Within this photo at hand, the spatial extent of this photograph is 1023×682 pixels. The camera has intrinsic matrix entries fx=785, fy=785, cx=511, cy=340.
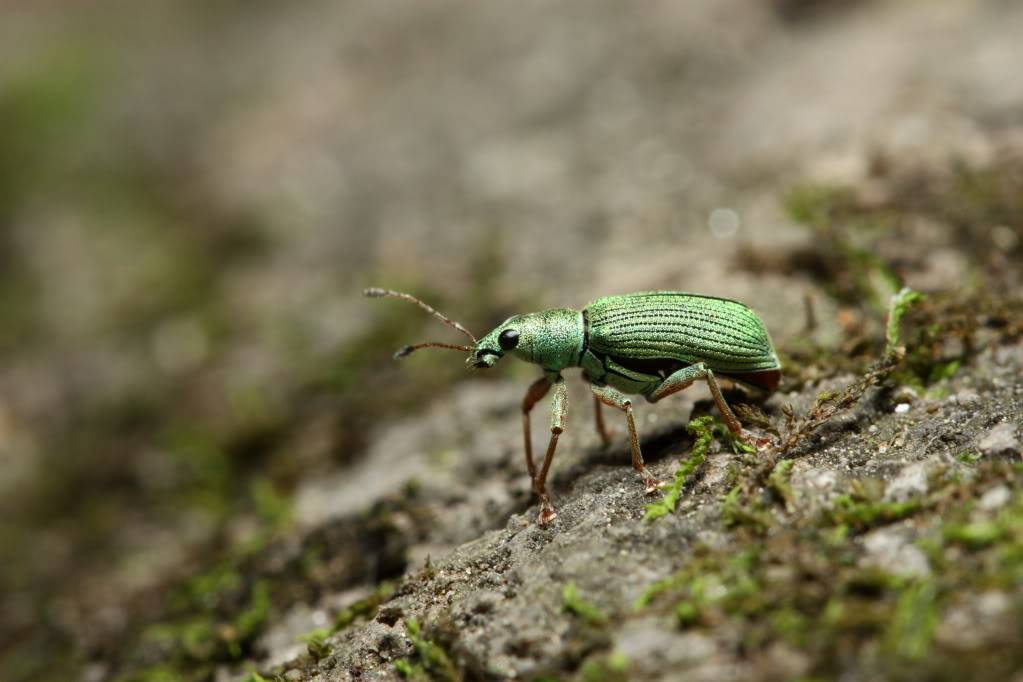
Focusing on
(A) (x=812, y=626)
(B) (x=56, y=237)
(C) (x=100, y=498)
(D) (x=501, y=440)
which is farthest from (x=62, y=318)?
(A) (x=812, y=626)

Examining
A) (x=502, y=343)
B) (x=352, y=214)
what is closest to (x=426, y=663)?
(x=502, y=343)

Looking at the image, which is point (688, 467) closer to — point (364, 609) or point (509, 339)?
point (509, 339)

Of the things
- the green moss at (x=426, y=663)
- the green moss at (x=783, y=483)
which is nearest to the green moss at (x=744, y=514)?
the green moss at (x=783, y=483)

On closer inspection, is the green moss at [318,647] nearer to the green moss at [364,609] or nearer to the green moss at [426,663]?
the green moss at [364,609]

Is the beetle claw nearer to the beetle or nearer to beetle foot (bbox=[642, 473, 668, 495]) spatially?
beetle foot (bbox=[642, 473, 668, 495])

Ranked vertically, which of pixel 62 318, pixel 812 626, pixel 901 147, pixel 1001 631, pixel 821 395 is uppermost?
pixel 62 318

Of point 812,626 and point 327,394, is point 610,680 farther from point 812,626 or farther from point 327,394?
point 327,394

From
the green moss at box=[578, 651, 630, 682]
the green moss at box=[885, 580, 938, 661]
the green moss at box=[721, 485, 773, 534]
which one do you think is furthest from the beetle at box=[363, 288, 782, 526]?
the green moss at box=[885, 580, 938, 661]
